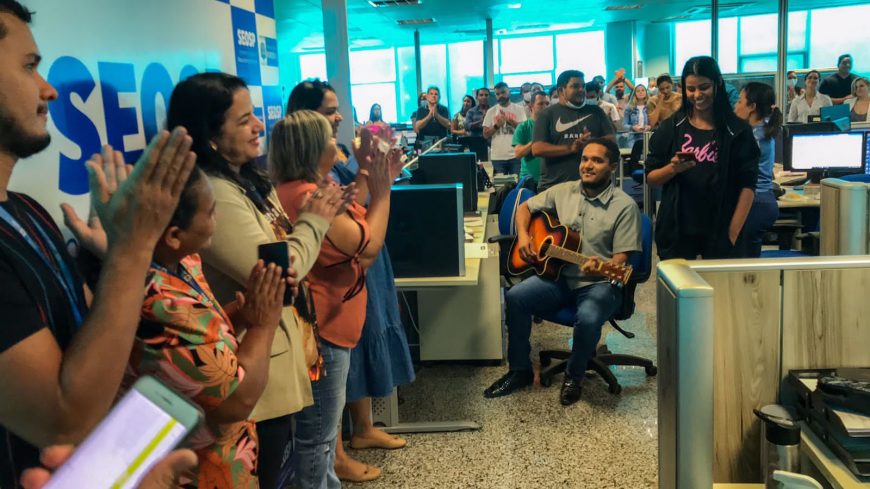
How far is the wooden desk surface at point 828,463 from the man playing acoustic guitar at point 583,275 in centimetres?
191

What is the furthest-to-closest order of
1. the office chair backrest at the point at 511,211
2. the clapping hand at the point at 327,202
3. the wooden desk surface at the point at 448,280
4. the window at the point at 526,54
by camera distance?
the window at the point at 526,54 < the office chair backrest at the point at 511,211 < the wooden desk surface at the point at 448,280 < the clapping hand at the point at 327,202

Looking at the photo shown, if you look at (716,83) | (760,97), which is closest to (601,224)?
(716,83)

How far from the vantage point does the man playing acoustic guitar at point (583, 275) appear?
3.29 meters

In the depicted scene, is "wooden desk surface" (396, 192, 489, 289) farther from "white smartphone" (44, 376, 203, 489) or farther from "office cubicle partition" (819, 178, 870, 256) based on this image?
"white smartphone" (44, 376, 203, 489)

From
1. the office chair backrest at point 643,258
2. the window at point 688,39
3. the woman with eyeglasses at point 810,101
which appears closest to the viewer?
the office chair backrest at point 643,258

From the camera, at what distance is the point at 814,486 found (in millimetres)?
1148

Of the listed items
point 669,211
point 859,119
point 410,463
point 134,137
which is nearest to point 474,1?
point 859,119

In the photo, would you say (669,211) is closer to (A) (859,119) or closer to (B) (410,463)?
(B) (410,463)

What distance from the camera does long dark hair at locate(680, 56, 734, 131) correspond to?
293cm

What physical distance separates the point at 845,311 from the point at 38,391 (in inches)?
57.0

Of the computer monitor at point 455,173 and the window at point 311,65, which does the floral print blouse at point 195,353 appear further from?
the window at point 311,65

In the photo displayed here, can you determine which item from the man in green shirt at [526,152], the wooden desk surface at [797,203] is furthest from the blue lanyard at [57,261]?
the man in green shirt at [526,152]

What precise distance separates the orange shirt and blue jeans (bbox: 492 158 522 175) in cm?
531

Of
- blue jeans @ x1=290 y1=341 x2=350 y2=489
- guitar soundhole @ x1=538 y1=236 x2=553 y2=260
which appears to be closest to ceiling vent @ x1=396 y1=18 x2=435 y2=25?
guitar soundhole @ x1=538 y1=236 x2=553 y2=260
